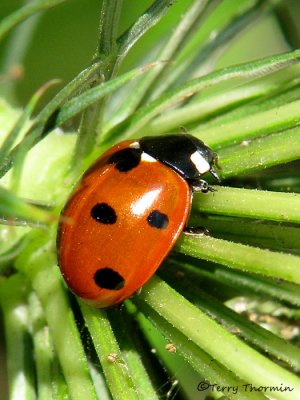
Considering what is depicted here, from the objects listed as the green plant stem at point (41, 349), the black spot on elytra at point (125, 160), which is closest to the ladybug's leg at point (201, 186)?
the black spot on elytra at point (125, 160)

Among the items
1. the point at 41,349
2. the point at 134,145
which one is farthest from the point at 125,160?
the point at 41,349

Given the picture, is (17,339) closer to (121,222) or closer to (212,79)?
(121,222)

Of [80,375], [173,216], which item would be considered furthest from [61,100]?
[80,375]

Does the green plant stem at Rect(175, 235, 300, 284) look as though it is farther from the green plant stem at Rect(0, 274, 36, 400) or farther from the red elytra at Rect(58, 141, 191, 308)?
the green plant stem at Rect(0, 274, 36, 400)

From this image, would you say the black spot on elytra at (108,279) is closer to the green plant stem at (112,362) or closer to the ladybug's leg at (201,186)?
the green plant stem at (112,362)

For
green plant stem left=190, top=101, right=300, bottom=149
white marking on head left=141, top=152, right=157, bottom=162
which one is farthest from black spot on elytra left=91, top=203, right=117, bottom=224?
green plant stem left=190, top=101, right=300, bottom=149
